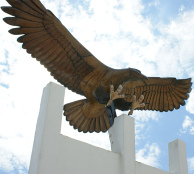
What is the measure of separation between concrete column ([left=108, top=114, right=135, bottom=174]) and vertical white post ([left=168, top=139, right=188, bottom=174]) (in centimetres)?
110

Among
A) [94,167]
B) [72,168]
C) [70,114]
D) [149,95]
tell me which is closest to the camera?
[72,168]

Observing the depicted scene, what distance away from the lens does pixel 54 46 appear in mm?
4637

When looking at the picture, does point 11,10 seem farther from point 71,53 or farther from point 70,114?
point 70,114

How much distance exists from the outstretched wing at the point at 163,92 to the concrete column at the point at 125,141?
4.90ft

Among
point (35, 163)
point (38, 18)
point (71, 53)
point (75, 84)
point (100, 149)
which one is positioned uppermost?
point (38, 18)

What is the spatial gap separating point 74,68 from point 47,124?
1922 mm

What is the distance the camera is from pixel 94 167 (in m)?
3.36

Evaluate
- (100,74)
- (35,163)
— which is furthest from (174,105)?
(35,163)

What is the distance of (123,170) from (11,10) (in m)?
3.05

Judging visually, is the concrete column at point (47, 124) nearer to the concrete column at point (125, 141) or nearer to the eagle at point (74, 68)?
the concrete column at point (125, 141)

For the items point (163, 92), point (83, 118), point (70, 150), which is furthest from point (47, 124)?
point (163, 92)

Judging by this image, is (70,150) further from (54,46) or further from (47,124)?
(54,46)

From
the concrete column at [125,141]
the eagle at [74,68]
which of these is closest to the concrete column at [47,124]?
the concrete column at [125,141]

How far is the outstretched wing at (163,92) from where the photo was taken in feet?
18.2
